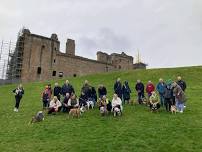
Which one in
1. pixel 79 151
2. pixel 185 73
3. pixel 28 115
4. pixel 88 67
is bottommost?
pixel 79 151

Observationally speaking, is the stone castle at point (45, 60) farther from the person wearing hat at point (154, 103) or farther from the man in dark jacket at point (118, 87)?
the person wearing hat at point (154, 103)

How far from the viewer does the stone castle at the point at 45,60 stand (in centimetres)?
8338

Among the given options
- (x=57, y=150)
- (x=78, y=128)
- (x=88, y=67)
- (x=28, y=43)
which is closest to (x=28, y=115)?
(x=78, y=128)

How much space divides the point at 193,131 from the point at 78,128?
22.0 feet

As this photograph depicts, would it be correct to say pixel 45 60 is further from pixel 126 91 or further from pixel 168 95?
pixel 168 95

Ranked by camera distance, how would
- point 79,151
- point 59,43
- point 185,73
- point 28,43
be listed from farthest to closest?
point 59,43 < point 28,43 < point 185,73 < point 79,151

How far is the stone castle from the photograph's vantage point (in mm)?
83375

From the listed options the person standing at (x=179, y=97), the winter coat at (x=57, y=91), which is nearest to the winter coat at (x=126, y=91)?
the person standing at (x=179, y=97)

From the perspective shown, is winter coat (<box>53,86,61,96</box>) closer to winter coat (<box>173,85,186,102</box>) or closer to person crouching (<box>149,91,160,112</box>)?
person crouching (<box>149,91,160,112</box>)

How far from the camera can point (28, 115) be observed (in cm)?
2839

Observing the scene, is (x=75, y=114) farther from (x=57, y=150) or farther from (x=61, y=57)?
(x=61, y=57)

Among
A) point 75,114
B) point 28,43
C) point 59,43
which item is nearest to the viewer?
point 75,114

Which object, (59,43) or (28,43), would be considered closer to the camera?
(28,43)

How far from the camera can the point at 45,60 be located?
8562cm
